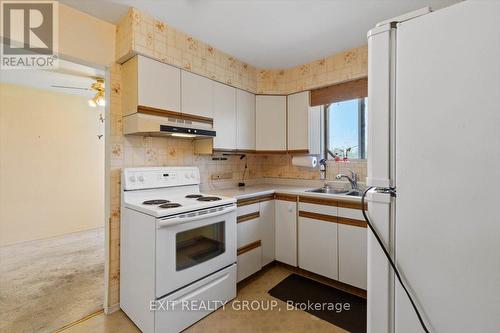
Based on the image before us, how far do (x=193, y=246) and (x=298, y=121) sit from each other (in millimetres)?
1931

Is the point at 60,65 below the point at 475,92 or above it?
above

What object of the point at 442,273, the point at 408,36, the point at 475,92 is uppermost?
the point at 408,36

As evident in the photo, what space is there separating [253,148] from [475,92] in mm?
2436

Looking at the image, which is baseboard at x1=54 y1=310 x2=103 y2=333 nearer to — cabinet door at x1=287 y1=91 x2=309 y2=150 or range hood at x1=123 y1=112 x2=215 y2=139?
range hood at x1=123 y1=112 x2=215 y2=139

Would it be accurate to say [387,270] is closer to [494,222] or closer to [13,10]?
[494,222]

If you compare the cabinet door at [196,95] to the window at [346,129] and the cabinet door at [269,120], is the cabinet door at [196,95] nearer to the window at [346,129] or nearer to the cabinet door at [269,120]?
the cabinet door at [269,120]

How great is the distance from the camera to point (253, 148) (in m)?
2.98

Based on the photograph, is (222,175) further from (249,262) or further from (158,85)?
(158,85)

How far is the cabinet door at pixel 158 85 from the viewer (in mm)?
1858

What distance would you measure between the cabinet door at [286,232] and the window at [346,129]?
35.6 inches

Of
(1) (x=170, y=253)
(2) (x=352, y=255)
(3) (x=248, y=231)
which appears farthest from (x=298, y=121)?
(1) (x=170, y=253)

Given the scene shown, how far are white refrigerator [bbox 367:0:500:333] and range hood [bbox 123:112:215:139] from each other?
5.06 feet

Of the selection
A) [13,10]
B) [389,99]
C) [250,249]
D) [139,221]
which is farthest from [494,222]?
[13,10]

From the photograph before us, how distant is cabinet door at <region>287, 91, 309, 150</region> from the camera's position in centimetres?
284
